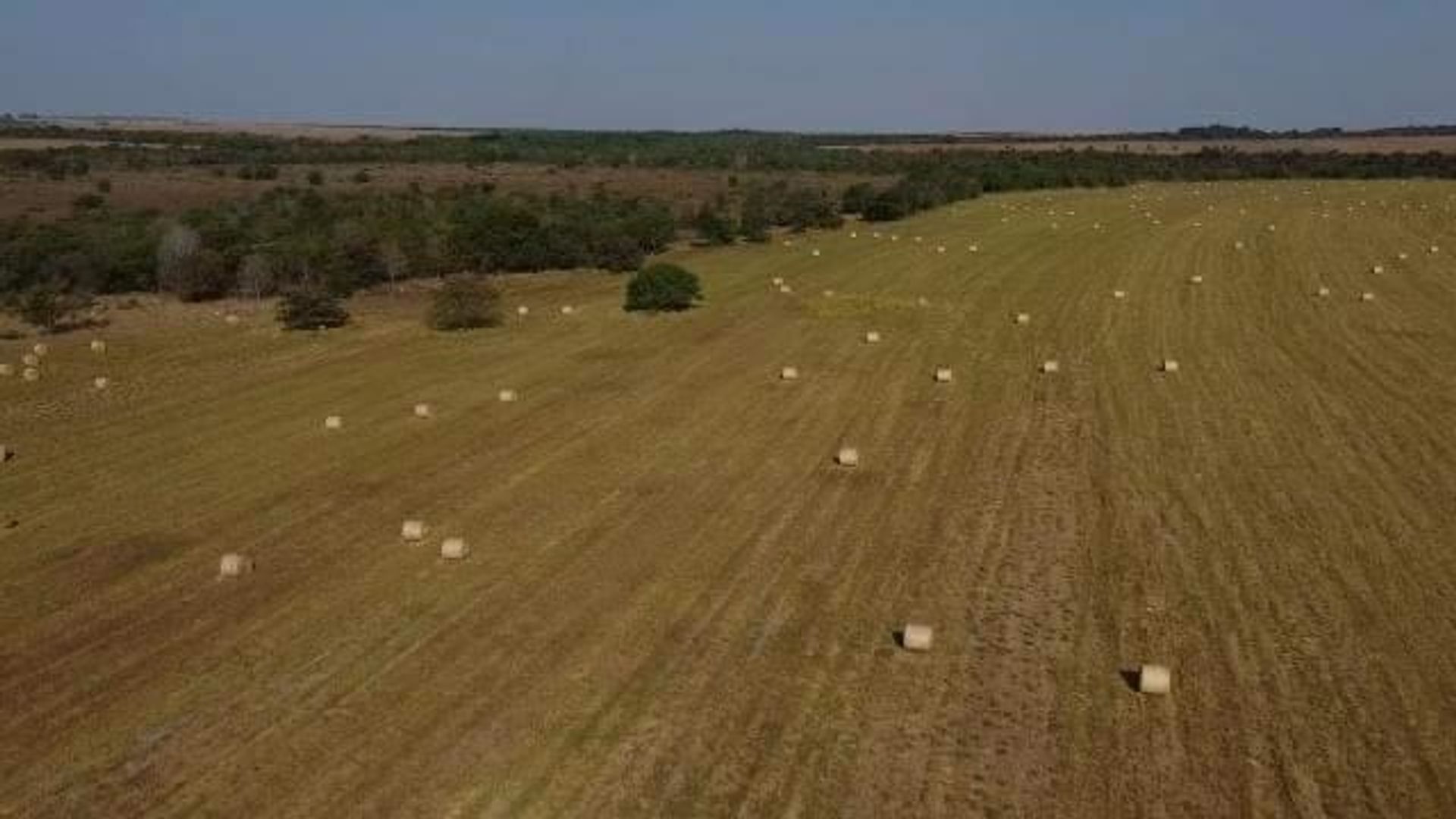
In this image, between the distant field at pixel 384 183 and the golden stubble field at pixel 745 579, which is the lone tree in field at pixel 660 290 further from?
the distant field at pixel 384 183

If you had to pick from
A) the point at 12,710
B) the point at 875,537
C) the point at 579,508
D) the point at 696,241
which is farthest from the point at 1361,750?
the point at 696,241

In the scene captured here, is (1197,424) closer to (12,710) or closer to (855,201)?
(12,710)

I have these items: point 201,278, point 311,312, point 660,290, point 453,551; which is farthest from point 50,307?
point 453,551

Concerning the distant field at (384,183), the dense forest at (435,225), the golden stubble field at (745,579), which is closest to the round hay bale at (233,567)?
the golden stubble field at (745,579)

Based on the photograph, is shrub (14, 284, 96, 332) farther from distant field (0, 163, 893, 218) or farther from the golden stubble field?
distant field (0, 163, 893, 218)

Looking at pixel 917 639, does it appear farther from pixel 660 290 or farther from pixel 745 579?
pixel 660 290

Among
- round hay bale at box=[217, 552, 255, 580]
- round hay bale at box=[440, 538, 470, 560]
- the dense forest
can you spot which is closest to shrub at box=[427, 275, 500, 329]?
the dense forest

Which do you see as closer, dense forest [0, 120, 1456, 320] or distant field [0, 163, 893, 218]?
dense forest [0, 120, 1456, 320]
